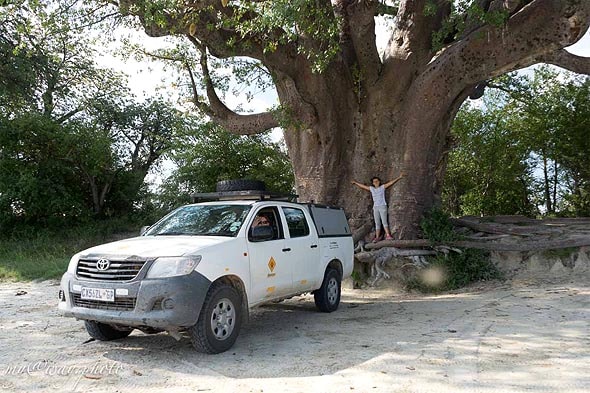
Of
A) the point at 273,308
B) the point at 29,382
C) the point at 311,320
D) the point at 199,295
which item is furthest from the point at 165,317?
the point at 273,308

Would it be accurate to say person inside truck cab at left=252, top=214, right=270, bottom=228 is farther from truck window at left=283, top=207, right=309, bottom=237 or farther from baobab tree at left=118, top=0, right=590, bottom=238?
baobab tree at left=118, top=0, right=590, bottom=238

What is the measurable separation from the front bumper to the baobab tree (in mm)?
5864

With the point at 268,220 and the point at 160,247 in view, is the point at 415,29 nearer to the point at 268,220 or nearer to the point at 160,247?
the point at 268,220

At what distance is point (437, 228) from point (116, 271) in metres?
8.18

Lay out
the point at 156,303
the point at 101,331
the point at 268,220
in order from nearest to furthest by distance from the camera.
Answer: the point at 156,303 → the point at 101,331 → the point at 268,220

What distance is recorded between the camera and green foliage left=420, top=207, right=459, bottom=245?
11.9m

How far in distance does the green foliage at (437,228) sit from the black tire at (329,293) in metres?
3.59

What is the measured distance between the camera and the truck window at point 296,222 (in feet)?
27.0

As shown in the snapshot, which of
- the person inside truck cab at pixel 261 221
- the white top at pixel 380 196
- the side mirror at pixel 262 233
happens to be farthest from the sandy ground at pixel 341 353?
the white top at pixel 380 196

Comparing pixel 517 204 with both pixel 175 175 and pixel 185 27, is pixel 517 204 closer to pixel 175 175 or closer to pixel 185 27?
pixel 175 175

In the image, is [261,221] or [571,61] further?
[571,61]

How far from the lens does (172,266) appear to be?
5.89 m

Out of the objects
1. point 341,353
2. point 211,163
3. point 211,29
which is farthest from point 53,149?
point 341,353

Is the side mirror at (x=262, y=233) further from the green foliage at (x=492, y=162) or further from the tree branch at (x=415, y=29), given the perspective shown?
the green foliage at (x=492, y=162)
